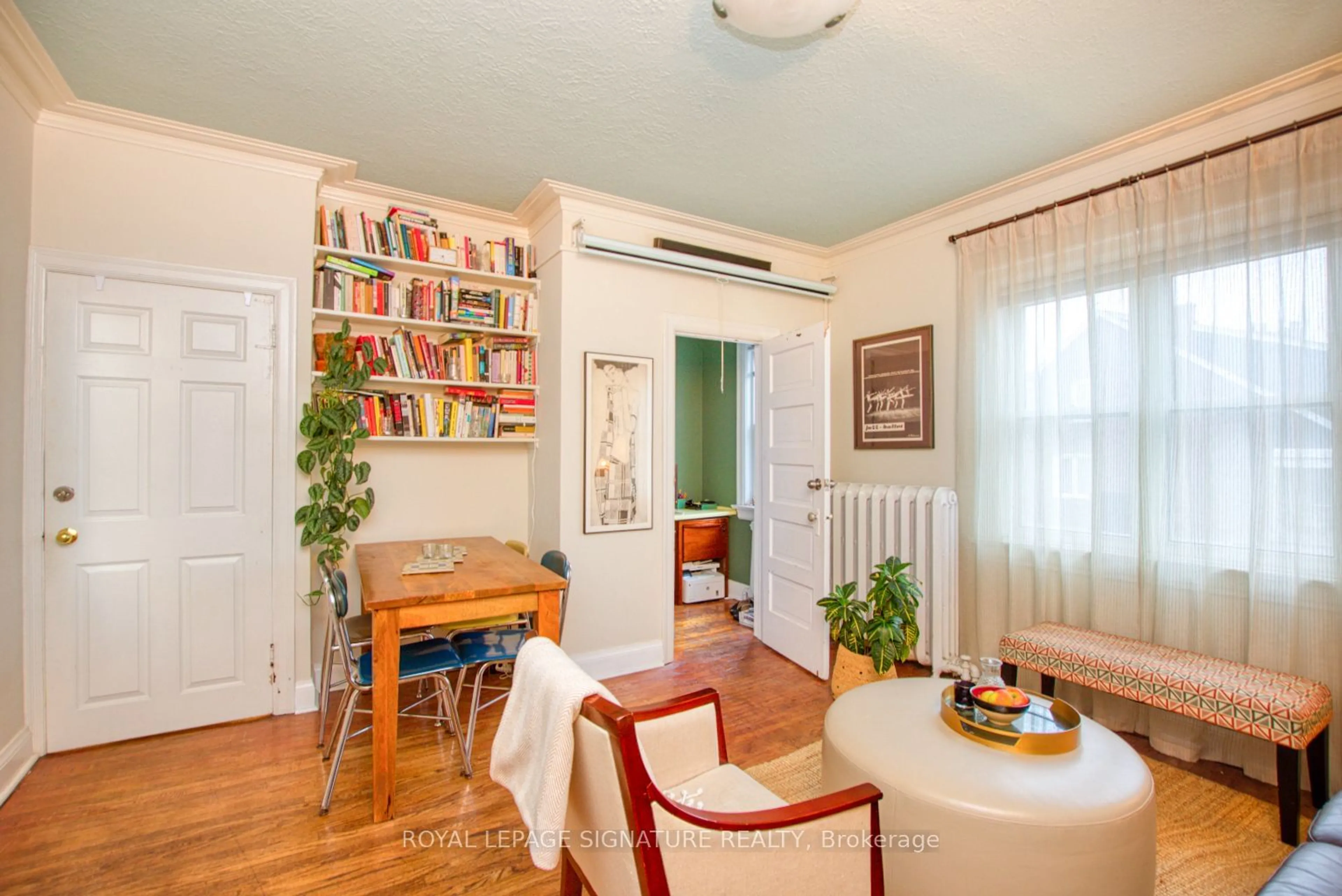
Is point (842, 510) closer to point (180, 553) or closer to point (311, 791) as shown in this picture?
point (311, 791)

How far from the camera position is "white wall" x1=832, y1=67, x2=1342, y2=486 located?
2344 mm

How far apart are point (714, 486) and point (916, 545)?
95.4 inches

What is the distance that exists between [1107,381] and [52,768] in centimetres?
479

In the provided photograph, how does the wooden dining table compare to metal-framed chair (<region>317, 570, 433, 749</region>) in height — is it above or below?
above

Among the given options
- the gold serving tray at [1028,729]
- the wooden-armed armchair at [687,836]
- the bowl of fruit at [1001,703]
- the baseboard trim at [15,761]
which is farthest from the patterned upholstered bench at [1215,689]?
the baseboard trim at [15,761]

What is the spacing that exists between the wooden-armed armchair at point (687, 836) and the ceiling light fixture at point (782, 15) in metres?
1.81

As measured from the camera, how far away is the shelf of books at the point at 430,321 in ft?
10.0

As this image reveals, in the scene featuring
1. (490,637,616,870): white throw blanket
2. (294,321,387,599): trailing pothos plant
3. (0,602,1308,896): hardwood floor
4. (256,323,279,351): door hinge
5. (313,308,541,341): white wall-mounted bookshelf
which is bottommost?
(0,602,1308,896): hardwood floor

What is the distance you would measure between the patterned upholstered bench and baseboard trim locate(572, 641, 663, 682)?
1889 millimetres

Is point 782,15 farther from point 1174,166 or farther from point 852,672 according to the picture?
point 852,672

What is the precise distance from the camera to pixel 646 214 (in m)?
3.45

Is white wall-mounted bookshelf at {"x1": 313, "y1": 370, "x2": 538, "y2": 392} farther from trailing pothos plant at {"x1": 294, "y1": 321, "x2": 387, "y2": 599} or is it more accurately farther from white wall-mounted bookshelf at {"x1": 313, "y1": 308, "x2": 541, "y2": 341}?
white wall-mounted bookshelf at {"x1": 313, "y1": 308, "x2": 541, "y2": 341}

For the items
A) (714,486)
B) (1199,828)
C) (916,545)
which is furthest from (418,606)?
(714,486)

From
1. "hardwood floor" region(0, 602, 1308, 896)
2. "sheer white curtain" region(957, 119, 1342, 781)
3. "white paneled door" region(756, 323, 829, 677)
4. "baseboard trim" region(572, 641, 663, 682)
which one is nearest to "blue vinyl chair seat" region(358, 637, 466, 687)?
"hardwood floor" region(0, 602, 1308, 896)
